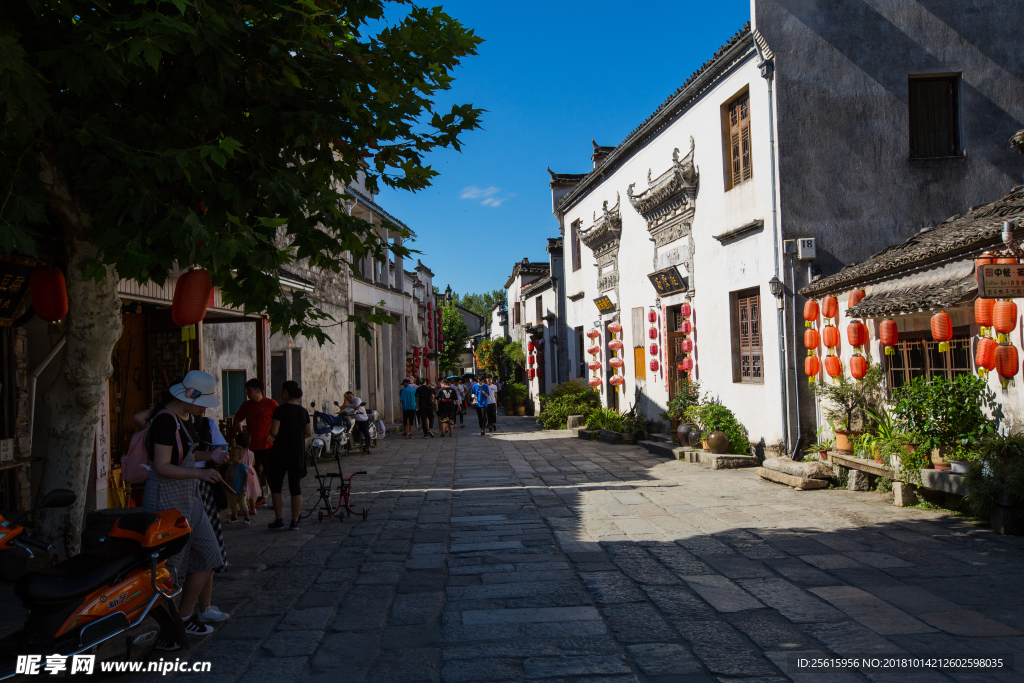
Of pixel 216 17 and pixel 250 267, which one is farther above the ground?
pixel 216 17

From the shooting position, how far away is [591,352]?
2198 centimetres

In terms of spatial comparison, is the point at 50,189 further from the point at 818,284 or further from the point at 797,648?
the point at 818,284

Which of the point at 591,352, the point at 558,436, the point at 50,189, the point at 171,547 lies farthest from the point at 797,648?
the point at 591,352

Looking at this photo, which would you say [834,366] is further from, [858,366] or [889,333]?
[889,333]

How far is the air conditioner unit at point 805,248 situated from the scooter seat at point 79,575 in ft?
32.3

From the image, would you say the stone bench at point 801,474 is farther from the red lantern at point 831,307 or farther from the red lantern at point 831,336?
the red lantern at point 831,307

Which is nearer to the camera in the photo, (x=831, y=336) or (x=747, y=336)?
(x=831, y=336)

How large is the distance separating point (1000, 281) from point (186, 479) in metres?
7.02

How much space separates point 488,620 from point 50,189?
4.03 metres

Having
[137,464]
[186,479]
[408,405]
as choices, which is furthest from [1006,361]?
[408,405]

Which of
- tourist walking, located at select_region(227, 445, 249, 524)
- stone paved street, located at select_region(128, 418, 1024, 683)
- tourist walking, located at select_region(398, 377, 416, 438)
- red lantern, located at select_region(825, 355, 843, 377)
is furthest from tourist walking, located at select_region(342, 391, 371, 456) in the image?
red lantern, located at select_region(825, 355, 843, 377)

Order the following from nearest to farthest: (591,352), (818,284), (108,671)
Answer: (108,671)
(818,284)
(591,352)

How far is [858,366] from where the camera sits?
32.3 ft

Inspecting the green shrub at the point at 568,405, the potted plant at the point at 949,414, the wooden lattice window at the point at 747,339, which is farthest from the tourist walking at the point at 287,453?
the green shrub at the point at 568,405
